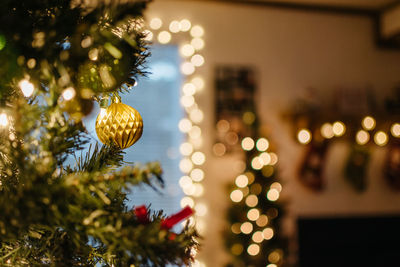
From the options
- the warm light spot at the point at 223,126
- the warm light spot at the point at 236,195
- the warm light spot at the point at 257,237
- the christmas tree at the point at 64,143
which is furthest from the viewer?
the warm light spot at the point at 223,126

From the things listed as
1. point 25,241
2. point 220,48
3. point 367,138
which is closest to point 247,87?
point 220,48

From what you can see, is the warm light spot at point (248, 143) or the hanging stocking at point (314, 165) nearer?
the warm light spot at point (248, 143)

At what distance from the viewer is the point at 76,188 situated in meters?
0.46

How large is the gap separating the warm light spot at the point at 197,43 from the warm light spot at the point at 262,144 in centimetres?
79

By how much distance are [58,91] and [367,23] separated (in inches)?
131

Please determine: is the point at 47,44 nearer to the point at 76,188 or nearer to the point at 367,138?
the point at 76,188

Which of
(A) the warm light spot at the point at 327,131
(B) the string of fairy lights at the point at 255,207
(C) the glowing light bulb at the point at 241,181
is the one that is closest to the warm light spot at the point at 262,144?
(B) the string of fairy lights at the point at 255,207

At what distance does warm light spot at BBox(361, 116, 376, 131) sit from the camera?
2977 millimetres

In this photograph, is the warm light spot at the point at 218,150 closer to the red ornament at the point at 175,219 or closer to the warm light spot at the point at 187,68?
the warm light spot at the point at 187,68

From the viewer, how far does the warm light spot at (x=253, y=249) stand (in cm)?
248

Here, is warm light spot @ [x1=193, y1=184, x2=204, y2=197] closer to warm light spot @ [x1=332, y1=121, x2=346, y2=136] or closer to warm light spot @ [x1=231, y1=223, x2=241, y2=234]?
warm light spot @ [x1=231, y1=223, x2=241, y2=234]

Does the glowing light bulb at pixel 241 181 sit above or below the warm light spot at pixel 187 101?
below

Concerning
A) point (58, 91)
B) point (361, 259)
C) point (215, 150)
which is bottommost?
point (361, 259)

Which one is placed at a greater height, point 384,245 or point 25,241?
point 25,241
